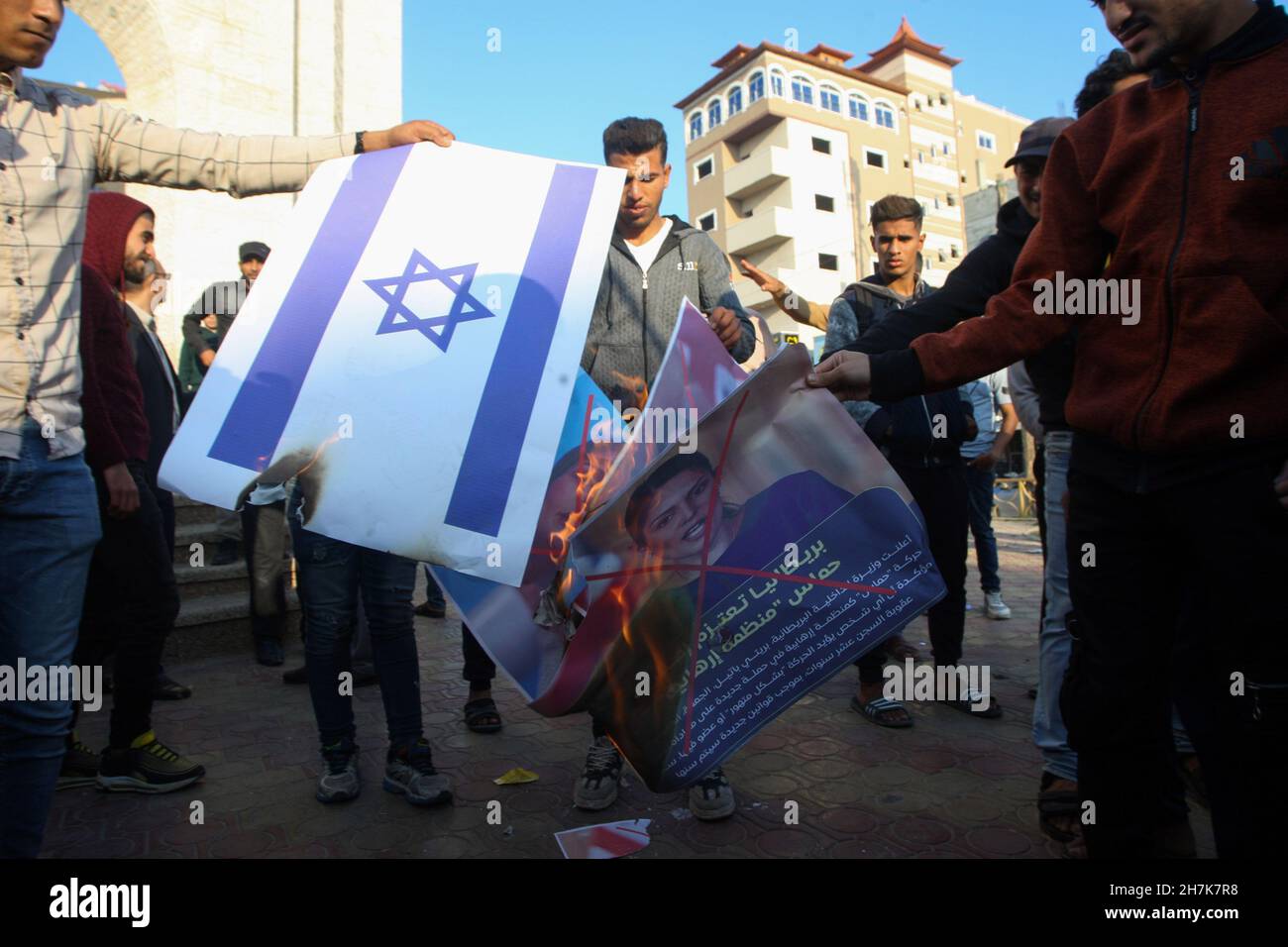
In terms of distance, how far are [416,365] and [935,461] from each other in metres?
2.45

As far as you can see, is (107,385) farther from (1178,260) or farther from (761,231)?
(761,231)

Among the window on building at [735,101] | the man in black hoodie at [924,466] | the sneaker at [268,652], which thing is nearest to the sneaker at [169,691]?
the sneaker at [268,652]

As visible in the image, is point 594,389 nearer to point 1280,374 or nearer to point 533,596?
point 533,596

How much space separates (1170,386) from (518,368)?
1.34 metres

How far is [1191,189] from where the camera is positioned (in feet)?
5.22

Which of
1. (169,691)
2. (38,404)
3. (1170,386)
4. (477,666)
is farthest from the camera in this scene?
(169,691)

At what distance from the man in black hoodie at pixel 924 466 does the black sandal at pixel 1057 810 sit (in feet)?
3.23

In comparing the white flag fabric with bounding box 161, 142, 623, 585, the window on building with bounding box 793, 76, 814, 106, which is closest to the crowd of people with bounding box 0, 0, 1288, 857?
the white flag fabric with bounding box 161, 142, 623, 585

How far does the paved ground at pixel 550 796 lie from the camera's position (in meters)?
2.38

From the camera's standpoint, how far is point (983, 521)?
18.1 feet

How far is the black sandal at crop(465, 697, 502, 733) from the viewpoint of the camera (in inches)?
135

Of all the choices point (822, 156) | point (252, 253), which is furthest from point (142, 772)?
point (822, 156)

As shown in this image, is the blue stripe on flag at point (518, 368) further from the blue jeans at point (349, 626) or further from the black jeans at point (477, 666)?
the black jeans at point (477, 666)
